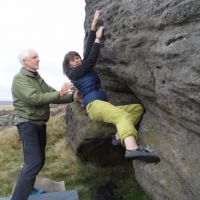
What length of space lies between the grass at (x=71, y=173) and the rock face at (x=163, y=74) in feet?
8.43

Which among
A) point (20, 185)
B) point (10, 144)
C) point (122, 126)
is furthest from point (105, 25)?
point (10, 144)

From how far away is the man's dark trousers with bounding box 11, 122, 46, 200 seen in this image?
9.76 meters

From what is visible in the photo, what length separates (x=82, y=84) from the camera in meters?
10.8

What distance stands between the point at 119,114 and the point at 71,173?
4993 millimetres

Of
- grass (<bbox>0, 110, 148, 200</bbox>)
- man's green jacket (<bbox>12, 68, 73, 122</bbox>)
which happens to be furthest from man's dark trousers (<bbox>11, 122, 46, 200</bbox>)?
grass (<bbox>0, 110, 148, 200</bbox>)

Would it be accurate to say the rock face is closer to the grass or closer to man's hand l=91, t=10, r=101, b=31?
man's hand l=91, t=10, r=101, b=31

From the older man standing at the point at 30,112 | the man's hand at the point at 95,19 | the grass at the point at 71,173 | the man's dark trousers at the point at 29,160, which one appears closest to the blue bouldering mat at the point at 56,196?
the grass at the point at 71,173

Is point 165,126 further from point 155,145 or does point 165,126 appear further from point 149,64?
point 149,64

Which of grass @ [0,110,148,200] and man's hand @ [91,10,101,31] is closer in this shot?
man's hand @ [91,10,101,31]

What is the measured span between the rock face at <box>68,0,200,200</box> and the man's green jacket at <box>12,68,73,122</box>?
193cm

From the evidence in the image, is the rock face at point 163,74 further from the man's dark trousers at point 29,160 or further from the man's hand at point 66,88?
the man's dark trousers at point 29,160

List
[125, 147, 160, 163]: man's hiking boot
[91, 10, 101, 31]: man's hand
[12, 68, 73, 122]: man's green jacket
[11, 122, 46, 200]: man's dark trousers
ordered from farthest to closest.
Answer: [91, 10, 101, 31]: man's hand < [12, 68, 73, 122]: man's green jacket < [11, 122, 46, 200]: man's dark trousers < [125, 147, 160, 163]: man's hiking boot

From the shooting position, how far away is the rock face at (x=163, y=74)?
24.7 ft

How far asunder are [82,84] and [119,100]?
64.5 inches
